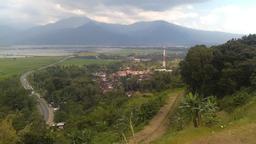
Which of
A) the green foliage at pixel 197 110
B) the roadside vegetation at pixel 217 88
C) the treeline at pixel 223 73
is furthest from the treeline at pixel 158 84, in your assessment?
the green foliage at pixel 197 110

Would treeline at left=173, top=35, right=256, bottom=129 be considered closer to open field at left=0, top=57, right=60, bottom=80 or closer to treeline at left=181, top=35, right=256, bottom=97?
treeline at left=181, top=35, right=256, bottom=97

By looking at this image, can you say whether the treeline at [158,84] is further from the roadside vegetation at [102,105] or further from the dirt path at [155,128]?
the dirt path at [155,128]

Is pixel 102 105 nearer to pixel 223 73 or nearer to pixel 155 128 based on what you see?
pixel 223 73

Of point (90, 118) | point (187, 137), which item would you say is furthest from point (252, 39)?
point (187, 137)

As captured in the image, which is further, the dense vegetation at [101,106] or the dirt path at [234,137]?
the dense vegetation at [101,106]

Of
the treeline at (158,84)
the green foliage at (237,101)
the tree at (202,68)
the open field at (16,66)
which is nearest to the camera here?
the green foliage at (237,101)

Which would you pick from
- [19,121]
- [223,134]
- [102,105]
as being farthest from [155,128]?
[19,121]

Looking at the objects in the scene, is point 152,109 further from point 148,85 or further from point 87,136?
point 148,85

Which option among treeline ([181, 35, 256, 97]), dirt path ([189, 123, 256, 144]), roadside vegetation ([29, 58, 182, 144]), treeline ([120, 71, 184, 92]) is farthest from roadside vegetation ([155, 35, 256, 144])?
treeline ([120, 71, 184, 92])
